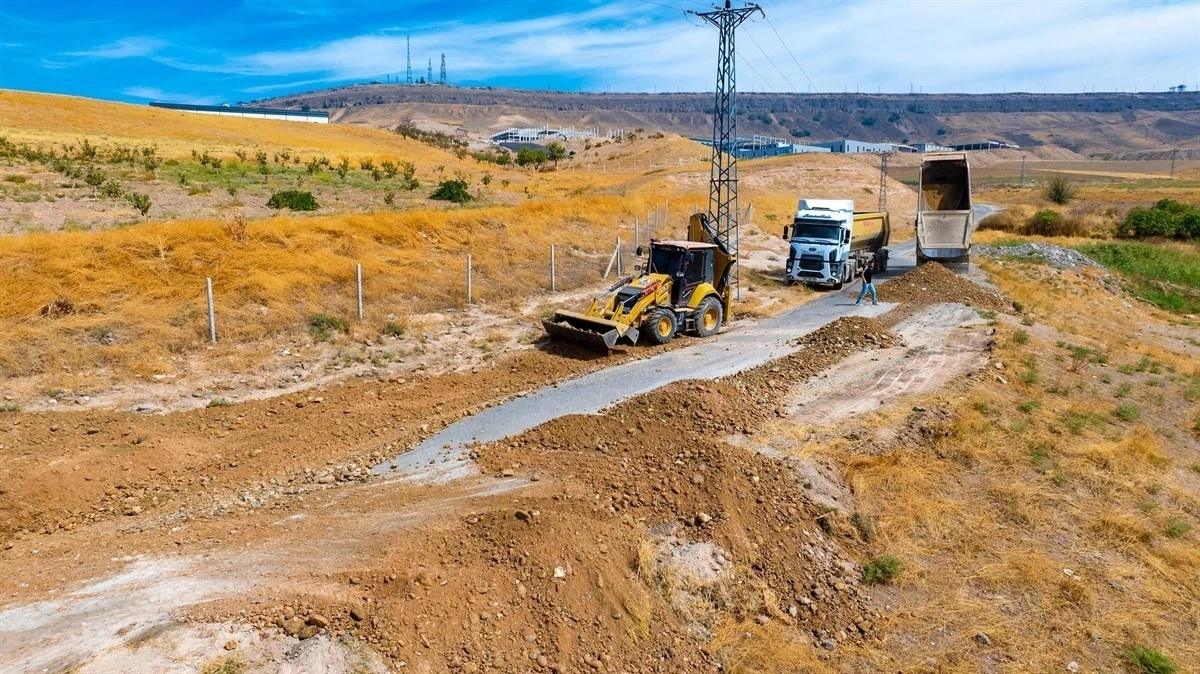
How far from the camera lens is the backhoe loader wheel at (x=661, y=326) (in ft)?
57.3

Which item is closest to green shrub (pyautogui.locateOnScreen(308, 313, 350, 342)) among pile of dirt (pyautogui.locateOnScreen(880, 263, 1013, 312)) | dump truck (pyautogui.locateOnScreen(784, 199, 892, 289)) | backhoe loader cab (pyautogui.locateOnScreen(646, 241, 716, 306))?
backhoe loader cab (pyautogui.locateOnScreen(646, 241, 716, 306))

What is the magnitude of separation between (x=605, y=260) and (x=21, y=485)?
68.3 ft

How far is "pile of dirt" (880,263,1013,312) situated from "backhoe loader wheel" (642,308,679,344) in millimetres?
9850

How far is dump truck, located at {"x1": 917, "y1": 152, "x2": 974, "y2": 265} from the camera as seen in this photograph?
2966cm

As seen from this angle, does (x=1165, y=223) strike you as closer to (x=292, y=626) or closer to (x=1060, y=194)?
(x=1060, y=194)

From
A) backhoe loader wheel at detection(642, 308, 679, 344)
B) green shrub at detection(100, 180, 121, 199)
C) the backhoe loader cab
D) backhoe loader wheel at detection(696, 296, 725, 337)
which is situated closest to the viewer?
backhoe loader wheel at detection(642, 308, 679, 344)

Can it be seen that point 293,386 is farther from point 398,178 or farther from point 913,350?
point 398,178

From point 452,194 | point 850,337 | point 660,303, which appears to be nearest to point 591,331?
point 660,303

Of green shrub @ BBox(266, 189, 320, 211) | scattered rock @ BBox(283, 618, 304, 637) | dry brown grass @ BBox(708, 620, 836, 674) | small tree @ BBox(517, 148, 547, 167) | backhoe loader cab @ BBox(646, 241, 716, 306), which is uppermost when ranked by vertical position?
small tree @ BBox(517, 148, 547, 167)

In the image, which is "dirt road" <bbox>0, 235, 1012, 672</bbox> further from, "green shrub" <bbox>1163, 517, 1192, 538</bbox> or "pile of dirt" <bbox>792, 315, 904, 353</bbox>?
"pile of dirt" <bbox>792, 315, 904, 353</bbox>

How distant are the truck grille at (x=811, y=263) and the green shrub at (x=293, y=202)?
19479 mm

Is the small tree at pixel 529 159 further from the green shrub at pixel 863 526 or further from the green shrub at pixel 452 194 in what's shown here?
the green shrub at pixel 863 526

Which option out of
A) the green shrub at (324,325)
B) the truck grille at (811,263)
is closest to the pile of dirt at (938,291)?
the truck grille at (811,263)

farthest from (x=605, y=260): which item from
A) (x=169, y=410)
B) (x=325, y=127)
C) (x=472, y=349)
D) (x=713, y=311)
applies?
(x=325, y=127)
